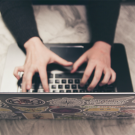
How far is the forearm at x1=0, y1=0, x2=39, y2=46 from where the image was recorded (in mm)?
599

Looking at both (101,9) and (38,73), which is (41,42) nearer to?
(38,73)

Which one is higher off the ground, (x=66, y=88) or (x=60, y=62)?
(x=60, y=62)

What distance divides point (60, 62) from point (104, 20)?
0.30m

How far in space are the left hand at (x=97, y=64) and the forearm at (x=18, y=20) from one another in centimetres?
24

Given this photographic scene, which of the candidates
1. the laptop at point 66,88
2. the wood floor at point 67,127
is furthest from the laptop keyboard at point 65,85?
the wood floor at point 67,127

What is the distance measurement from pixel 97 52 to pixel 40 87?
0.91 feet

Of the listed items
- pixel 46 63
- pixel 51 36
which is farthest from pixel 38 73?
pixel 51 36

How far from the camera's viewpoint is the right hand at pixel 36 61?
1.60ft

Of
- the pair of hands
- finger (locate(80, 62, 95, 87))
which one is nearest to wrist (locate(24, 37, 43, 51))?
the pair of hands

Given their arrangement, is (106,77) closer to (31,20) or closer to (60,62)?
(60,62)

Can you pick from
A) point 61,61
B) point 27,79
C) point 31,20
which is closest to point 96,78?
point 61,61

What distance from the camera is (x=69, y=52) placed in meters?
0.59

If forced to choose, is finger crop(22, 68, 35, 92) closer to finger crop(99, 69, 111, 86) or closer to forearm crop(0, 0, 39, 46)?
forearm crop(0, 0, 39, 46)

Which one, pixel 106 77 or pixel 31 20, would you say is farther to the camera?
pixel 31 20
